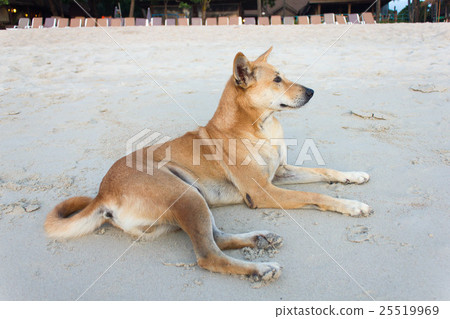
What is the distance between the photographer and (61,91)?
811 centimetres

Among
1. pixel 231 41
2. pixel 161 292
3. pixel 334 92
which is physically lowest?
pixel 161 292

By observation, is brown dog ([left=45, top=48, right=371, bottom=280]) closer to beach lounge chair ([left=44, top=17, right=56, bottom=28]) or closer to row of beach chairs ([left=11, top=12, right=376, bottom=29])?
row of beach chairs ([left=11, top=12, right=376, bottom=29])

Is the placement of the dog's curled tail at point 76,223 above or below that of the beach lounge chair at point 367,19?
below

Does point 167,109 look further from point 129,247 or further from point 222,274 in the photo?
point 222,274

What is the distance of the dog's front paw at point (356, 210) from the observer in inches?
127

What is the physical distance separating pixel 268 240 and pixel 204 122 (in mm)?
3671

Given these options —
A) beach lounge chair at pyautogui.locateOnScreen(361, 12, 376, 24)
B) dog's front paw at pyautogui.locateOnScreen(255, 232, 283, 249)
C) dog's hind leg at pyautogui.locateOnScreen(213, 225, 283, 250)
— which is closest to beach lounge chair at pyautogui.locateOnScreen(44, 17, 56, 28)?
beach lounge chair at pyautogui.locateOnScreen(361, 12, 376, 24)

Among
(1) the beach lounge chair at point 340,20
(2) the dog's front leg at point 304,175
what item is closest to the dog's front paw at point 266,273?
(2) the dog's front leg at point 304,175

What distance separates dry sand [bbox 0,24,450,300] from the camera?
8.13ft

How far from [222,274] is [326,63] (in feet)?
27.2

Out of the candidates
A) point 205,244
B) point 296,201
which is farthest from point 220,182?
point 205,244

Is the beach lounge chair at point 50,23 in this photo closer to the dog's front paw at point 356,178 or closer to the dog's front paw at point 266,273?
the dog's front paw at point 356,178

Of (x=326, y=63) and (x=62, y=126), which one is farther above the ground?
(x=326, y=63)
